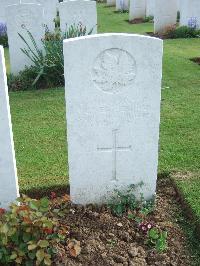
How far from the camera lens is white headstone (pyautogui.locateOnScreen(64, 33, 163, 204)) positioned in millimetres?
3154

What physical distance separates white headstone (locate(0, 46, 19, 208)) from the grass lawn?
562 millimetres

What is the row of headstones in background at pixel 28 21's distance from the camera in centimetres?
742

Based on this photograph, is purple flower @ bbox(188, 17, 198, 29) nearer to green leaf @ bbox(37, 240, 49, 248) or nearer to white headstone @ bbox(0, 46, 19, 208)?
white headstone @ bbox(0, 46, 19, 208)

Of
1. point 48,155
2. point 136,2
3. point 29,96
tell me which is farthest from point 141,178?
point 136,2

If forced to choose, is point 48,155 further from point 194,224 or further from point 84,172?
point 194,224

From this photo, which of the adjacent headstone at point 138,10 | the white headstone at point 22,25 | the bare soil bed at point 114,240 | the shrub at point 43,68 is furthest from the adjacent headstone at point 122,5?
the bare soil bed at point 114,240

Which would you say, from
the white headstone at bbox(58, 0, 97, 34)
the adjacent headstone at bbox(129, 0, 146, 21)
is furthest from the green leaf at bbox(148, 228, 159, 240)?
the adjacent headstone at bbox(129, 0, 146, 21)

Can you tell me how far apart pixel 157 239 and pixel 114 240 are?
32 cm

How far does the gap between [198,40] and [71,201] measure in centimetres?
865

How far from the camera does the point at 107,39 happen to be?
10.3ft

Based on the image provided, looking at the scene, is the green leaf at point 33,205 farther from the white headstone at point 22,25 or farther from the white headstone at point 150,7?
the white headstone at point 150,7

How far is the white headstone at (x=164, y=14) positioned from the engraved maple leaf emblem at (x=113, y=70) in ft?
31.0

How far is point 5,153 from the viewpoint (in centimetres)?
326

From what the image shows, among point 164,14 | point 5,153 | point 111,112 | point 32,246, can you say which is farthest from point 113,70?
point 164,14
